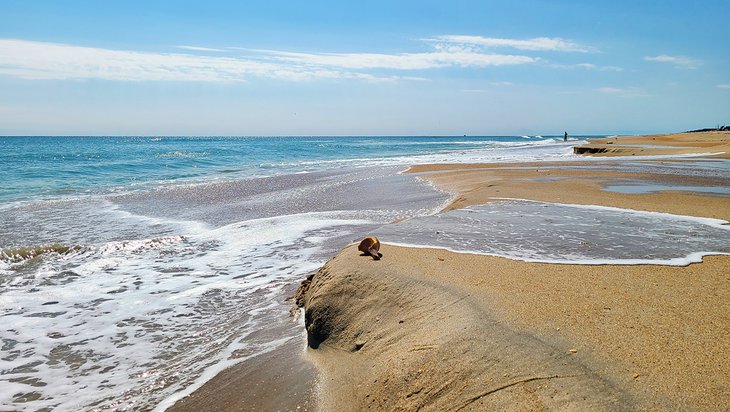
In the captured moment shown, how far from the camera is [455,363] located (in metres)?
3.16

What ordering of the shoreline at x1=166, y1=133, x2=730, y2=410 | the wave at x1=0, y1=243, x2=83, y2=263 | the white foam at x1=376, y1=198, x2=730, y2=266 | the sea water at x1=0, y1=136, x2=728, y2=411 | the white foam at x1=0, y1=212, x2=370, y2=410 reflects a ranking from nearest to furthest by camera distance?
the shoreline at x1=166, y1=133, x2=730, y2=410 → the white foam at x1=0, y1=212, x2=370, y2=410 → the sea water at x1=0, y1=136, x2=728, y2=411 → the white foam at x1=376, y1=198, x2=730, y2=266 → the wave at x1=0, y1=243, x2=83, y2=263

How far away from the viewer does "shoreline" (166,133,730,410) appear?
269 cm

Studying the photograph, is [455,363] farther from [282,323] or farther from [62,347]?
[62,347]

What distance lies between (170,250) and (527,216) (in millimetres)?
5970

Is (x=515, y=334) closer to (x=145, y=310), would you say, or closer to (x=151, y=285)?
(x=145, y=310)

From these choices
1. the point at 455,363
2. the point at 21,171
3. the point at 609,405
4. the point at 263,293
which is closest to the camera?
the point at 609,405

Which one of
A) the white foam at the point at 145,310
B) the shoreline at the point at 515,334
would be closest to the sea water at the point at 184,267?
the white foam at the point at 145,310

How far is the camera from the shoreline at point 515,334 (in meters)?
2.69

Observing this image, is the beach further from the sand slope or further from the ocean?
the ocean

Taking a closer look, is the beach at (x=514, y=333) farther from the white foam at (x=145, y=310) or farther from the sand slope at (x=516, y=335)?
the white foam at (x=145, y=310)

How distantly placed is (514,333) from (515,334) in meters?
0.01

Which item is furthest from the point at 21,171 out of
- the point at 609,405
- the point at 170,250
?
the point at 609,405

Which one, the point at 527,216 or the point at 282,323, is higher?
the point at 527,216

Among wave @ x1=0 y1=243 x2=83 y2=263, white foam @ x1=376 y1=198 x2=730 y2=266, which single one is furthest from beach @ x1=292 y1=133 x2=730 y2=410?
wave @ x1=0 y1=243 x2=83 y2=263
